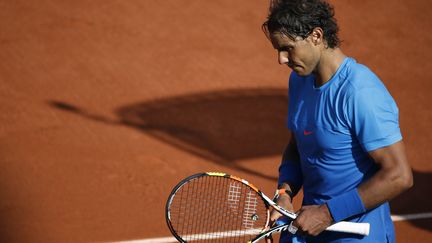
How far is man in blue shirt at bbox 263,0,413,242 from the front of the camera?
299cm

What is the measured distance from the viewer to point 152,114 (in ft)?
28.0

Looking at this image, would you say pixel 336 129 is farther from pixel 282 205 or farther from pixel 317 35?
pixel 282 205

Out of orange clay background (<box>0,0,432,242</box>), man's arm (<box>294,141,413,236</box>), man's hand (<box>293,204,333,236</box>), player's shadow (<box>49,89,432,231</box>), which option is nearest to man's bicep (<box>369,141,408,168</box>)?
man's arm (<box>294,141,413,236</box>)

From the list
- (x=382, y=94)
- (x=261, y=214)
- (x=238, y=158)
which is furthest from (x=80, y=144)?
(x=382, y=94)

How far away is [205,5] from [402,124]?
4351 millimetres

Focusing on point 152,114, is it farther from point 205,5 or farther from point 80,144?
point 205,5

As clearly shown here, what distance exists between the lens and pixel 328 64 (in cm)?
319

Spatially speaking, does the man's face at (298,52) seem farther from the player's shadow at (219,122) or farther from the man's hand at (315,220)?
the player's shadow at (219,122)

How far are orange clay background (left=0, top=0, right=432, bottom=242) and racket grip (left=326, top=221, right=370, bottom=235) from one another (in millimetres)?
3213

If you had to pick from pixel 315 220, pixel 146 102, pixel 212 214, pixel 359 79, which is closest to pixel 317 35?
pixel 359 79

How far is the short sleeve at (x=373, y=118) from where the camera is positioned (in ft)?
9.70

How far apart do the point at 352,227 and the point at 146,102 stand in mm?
5831

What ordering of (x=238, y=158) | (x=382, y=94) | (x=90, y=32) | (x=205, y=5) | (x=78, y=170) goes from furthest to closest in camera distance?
(x=205, y=5), (x=90, y=32), (x=238, y=158), (x=78, y=170), (x=382, y=94)

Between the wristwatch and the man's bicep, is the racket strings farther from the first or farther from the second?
the man's bicep
